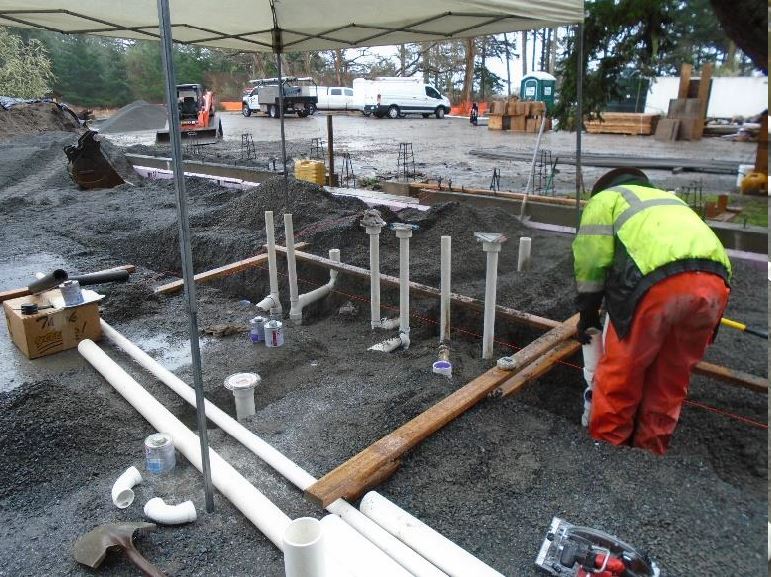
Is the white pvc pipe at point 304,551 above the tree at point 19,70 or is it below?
below

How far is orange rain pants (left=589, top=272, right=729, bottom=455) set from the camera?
2.68m

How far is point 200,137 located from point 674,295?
67.6 ft

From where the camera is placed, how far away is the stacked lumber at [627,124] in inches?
803

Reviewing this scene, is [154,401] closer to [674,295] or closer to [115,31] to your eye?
[674,295]

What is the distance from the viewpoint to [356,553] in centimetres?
211

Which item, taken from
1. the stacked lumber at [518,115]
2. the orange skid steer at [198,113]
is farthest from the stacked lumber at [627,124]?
the orange skid steer at [198,113]

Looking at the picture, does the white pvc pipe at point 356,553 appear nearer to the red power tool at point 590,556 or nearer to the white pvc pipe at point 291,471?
the white pvc pipe at point 291,471

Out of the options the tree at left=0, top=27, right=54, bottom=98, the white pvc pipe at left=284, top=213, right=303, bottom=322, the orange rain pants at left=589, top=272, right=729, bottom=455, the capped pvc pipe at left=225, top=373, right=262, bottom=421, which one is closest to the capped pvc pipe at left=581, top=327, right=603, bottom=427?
Answer: the orange rain pants at left=589, top=272, right=729, bottom=455

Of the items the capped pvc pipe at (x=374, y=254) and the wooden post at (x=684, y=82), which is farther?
the wooden post at (x=684, y=82)

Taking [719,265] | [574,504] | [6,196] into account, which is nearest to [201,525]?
[574,504]

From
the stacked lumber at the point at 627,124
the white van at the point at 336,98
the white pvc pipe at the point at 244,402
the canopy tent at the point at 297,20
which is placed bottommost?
the white pvc pipe at the point at 244,402

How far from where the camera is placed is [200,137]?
20531 millimetres

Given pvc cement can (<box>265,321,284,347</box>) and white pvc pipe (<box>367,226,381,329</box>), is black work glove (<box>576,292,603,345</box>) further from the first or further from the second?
pvc cement can (<box>265,321,284,347</box>)

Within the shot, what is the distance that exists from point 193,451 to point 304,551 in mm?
1322
